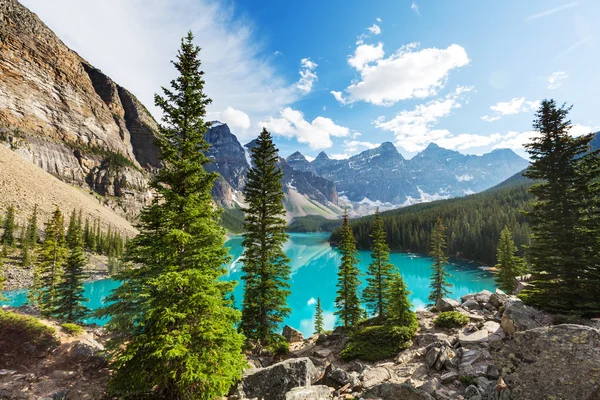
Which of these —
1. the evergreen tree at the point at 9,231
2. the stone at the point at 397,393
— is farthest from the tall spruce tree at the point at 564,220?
the evergreen tree at the point at 9,231

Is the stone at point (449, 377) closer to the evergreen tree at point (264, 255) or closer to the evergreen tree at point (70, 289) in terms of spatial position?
the evergreen tree at point (264, 255)

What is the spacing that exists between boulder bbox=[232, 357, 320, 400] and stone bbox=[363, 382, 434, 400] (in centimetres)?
257

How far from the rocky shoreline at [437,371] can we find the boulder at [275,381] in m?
0.03

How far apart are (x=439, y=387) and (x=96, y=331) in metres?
19.7

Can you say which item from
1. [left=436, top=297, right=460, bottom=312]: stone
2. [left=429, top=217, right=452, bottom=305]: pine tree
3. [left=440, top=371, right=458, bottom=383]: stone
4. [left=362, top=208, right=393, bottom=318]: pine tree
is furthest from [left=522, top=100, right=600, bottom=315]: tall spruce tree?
[left=429, top=217, right=452, bottom=305]: pine tree

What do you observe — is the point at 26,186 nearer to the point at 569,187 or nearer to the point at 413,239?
the point at 569,187

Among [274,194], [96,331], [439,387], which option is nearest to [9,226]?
[96,331]

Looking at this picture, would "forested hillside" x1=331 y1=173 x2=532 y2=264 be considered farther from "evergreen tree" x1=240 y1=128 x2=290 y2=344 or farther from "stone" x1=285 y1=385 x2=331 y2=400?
"stone" x1=285 y1=385 x2=331 y2=400

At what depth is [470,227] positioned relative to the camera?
3718 inches

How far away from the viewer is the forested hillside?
81956mm

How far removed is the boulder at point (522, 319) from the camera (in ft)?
36.3

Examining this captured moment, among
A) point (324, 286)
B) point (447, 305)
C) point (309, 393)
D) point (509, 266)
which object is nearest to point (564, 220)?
point (447, 305)

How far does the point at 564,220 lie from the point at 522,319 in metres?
7.06

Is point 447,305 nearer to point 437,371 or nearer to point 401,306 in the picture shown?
point 401,306
